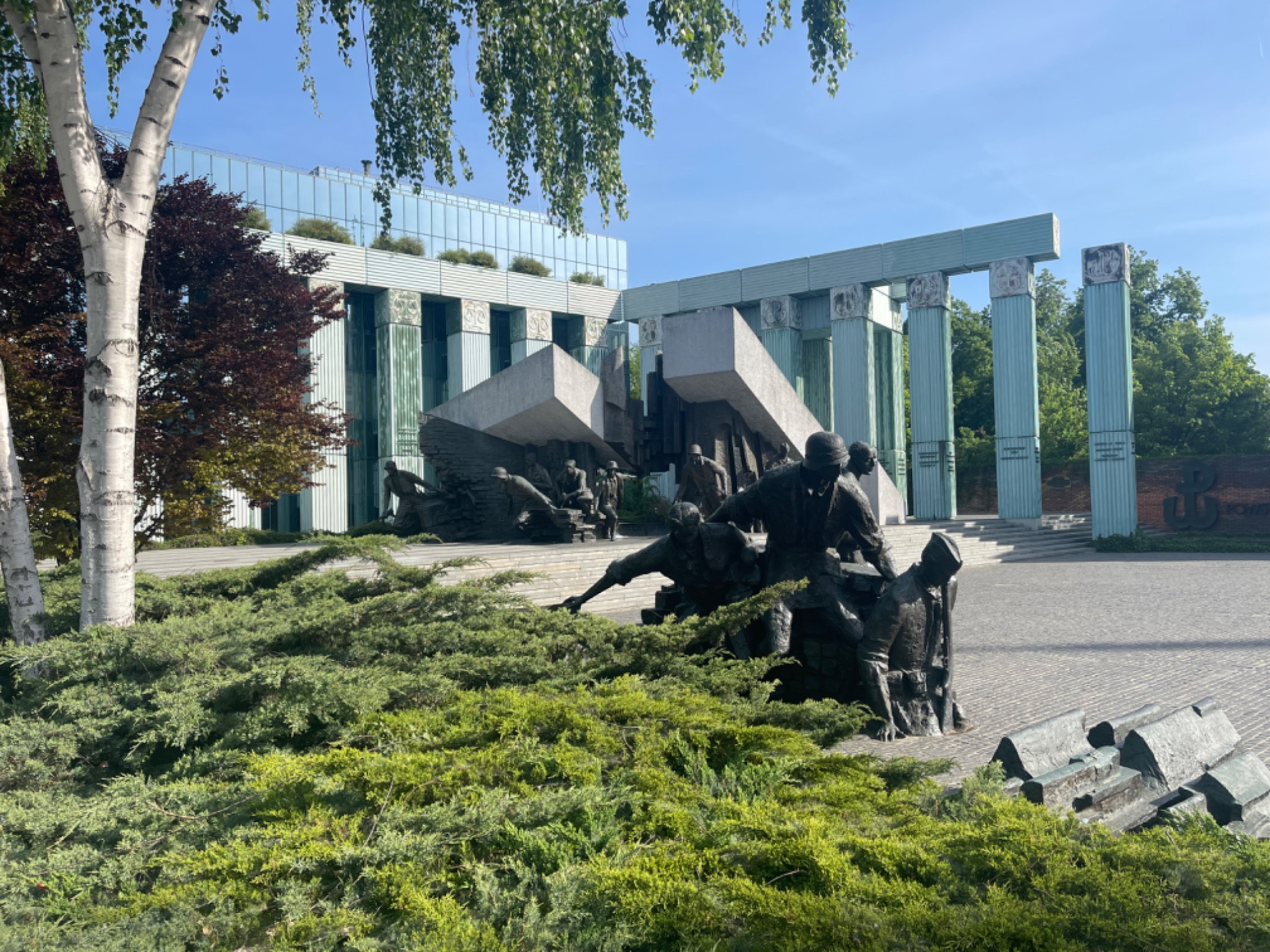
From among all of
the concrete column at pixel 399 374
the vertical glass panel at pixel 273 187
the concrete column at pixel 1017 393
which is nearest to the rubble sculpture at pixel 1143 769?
the concrete column at pixel 1017 393

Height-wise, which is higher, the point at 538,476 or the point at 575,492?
the point at 538,476

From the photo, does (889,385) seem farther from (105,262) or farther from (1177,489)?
(105,262)

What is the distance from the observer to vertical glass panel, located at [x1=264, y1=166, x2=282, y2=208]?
30609 millimetres

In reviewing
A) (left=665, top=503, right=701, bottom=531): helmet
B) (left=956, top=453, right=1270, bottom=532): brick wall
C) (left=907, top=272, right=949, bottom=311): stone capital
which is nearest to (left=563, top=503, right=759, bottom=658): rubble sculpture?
(left=665, top=503, right=701, bottom=531): helmet

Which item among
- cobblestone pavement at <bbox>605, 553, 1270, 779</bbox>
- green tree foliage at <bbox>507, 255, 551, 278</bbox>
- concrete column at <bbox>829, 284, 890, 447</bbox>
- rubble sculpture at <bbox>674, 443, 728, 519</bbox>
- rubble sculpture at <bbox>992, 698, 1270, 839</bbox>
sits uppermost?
green tree foliage at <bbox>507, 255, 551, 278</bbox>

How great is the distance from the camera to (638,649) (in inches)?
163

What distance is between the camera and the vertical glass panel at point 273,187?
30609 millimetres

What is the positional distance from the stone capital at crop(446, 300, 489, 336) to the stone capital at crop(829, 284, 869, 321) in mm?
10437

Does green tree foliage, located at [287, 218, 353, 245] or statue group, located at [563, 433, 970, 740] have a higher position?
green tree foliage, located at [287, 218, 353, 245]

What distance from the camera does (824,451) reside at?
5645mm

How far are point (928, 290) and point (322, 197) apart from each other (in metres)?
20.7

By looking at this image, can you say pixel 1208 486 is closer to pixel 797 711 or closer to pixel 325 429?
pixel 325 429

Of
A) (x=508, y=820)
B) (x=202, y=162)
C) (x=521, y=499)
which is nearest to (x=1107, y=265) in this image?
(x=521, y=499)

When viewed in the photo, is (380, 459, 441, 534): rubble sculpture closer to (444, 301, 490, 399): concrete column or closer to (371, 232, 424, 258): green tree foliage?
(444, 301, 490, 399): concrete column
